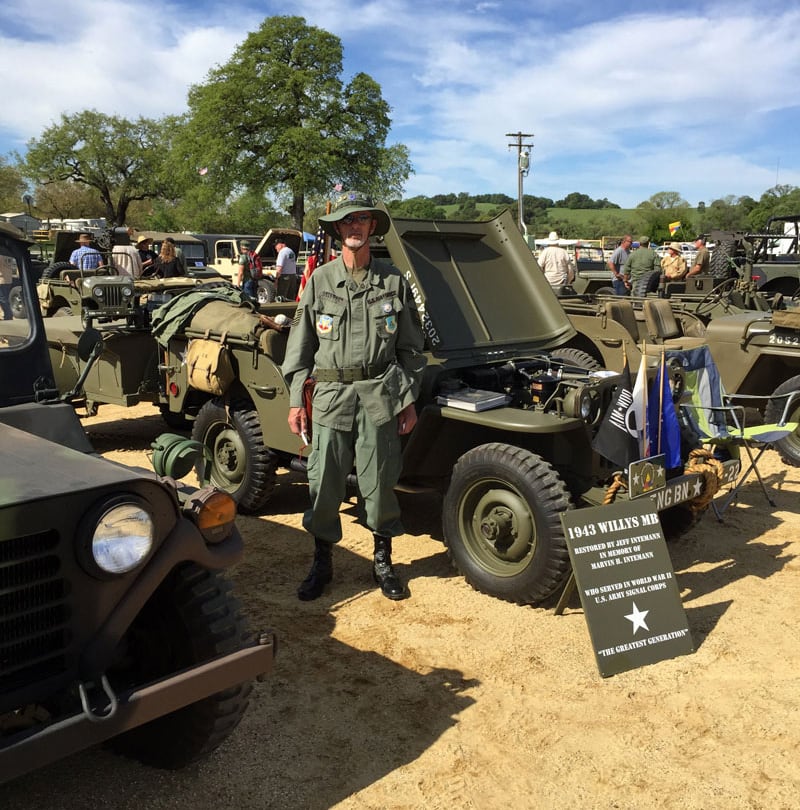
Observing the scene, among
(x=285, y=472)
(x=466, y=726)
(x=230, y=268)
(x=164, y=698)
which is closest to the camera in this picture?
(x=164, y=698)

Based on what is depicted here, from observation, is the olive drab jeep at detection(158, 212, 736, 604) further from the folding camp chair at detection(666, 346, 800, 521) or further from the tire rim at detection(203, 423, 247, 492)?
the folding camp chair at detection(666, 346, 800, 521)

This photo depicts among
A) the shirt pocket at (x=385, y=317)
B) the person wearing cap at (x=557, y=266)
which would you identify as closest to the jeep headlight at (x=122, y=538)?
the shirt pocket at (x=385, y=317)

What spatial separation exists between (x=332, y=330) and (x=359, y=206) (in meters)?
0.65

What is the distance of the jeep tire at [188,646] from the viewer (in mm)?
2646

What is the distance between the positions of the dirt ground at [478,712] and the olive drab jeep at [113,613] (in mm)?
310

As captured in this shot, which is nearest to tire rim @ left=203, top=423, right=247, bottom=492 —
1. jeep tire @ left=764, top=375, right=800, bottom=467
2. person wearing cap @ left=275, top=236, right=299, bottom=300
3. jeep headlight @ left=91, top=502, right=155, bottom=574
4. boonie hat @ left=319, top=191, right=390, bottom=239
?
boonie hat @ left=319, top=191, right=390, bottom=239

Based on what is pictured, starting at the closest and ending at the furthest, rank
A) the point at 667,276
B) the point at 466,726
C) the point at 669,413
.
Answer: the point at 466,726 < the point at 669,413 < the point at 667,276

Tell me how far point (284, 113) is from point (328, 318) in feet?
107

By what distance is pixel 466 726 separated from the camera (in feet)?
10.6

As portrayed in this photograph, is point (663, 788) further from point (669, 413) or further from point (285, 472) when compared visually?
point (285, 472)

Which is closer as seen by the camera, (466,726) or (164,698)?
(164,698)

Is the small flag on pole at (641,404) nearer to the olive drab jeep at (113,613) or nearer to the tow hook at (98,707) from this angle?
the olive drab jeep at (113,613)

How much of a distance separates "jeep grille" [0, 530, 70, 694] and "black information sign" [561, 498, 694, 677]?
2240mm

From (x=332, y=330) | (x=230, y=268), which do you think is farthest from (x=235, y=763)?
(x=230, y=268)
